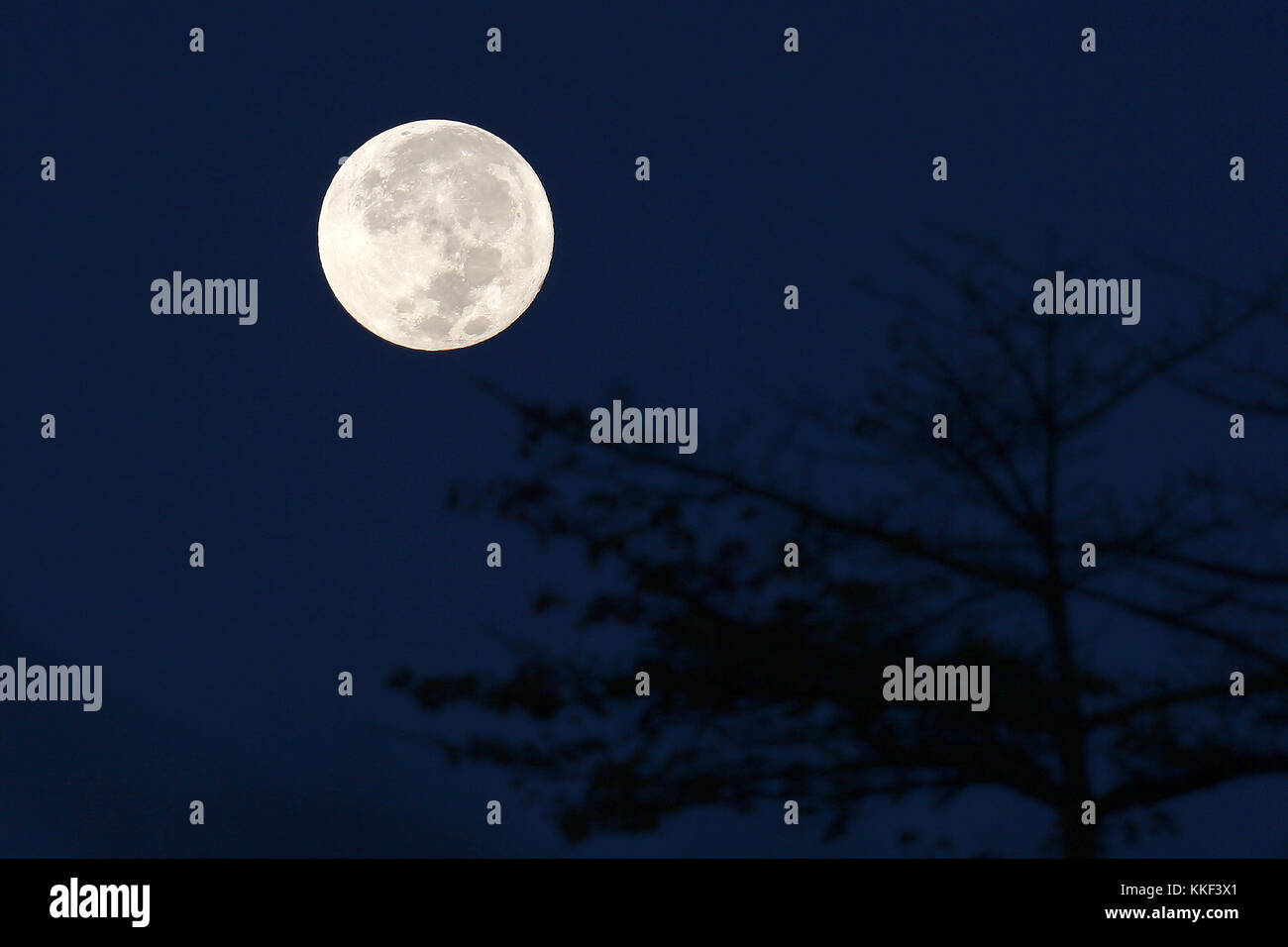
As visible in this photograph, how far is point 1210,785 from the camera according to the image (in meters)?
10.9

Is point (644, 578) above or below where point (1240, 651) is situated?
above

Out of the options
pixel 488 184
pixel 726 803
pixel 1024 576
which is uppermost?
pixel 488 184

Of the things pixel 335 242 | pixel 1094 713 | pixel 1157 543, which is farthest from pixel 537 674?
pixel 1157 543

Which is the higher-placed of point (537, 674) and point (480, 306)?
point (480, 306)

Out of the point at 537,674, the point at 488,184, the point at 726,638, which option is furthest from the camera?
the point at 726,638

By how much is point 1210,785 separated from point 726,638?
4118 millimetres

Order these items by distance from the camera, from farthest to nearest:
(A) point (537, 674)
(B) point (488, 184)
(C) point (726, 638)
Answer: (C) point (726, 638)
(A) point (537, 674)
(B) point (488, 184)

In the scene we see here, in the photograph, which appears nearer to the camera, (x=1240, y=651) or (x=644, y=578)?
(x=1240, y=651)

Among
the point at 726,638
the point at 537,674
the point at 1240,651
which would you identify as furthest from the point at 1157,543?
the point at 537,674

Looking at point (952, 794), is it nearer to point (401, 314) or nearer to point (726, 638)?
point (726, 638)

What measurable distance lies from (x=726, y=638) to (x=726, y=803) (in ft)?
4.56

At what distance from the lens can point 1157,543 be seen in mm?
11086

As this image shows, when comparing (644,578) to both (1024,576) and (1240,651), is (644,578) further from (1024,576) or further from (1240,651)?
(1240,651)

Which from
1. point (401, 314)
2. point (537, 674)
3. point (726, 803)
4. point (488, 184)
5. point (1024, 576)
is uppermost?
point (488, 184)
